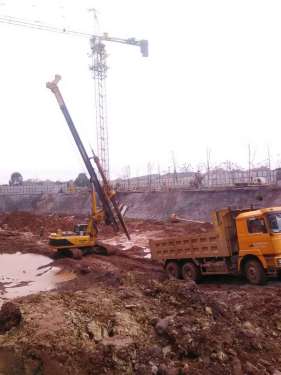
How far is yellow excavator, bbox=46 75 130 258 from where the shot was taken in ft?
63.6

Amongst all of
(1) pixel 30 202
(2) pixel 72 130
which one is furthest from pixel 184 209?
(1) pixel 30 202

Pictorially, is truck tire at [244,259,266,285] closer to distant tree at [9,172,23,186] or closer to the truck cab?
the truck cab

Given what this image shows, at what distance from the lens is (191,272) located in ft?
44.7

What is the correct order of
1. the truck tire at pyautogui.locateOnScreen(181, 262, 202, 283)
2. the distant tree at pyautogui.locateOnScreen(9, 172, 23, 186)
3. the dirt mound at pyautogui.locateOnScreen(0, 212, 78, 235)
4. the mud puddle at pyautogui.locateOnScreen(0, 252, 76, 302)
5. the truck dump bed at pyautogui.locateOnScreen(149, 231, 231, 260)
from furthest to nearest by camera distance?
the distant tree at pyautogui.locateOnScreen(9, 172, 23, 186) < the dirt mound at pyautogui.locateOnScreen(0, 212, 78, 235) < the mud puddle at pyautogui.locateOnScreen(0, 252, 76, 302) < the truck tire at pyautogui.locateOnScreen(181, 262, 202, 283) < the truck dump bed at pyautogui.locateOnScreen(149, 231, 231, 260)

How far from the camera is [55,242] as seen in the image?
1930 centimetres

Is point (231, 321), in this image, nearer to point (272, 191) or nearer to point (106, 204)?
point (106, 204)

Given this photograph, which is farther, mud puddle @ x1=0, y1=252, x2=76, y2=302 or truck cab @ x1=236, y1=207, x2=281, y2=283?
mud puddle @ x1=0, y1=252, x2=76, y2=302

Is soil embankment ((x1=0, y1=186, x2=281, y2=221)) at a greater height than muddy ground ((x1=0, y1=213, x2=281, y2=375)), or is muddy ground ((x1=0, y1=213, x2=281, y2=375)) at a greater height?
soil embankment ((x1=0, y1=186, x2=281, y2=221))

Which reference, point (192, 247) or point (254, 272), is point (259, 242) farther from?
point (192, 247)

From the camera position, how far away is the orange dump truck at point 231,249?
1168cm

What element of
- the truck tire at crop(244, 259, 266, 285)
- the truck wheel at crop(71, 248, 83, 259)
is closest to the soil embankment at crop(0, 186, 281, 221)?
the truck wheel at crop(71, 248, 83, 259)

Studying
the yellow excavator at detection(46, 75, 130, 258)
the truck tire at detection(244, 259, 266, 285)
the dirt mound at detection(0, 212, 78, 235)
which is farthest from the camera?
the dirt mound at detection(0, 212, 78, 235)

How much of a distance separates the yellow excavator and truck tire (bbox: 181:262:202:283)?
647 cm

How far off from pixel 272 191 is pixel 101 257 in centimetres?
1533
